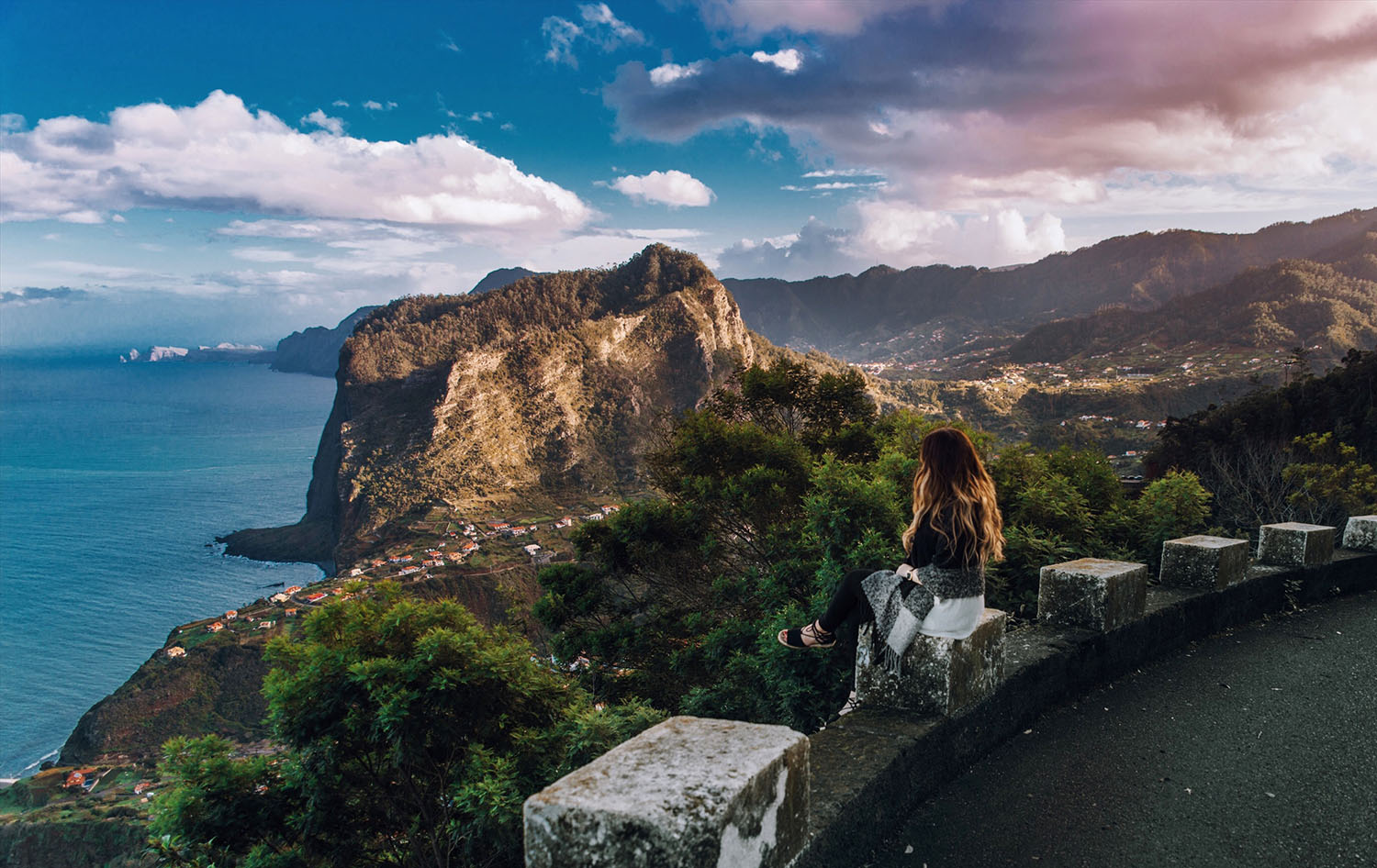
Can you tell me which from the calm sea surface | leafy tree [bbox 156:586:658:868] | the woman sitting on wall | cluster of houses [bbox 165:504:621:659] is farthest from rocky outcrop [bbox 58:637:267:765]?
the woman sitting on wall

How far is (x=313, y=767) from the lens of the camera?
695cm

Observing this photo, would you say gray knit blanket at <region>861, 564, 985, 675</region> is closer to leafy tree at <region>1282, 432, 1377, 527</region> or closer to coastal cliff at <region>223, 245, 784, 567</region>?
leafy tree at <region>1282, 432, 1377, 527</region>

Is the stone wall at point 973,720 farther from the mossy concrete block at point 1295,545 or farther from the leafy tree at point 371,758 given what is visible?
the leafy tree at point 371,758

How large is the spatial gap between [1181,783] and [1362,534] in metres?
6.29

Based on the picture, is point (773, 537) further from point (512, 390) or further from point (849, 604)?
point (512, 390)

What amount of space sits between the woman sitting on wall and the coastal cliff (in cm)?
8149

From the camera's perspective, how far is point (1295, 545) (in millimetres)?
6820

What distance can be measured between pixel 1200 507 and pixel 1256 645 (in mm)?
2750

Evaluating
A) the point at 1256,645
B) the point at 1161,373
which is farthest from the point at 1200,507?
the point at 1161,373

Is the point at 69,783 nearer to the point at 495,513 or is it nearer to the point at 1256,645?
the point at 495,513

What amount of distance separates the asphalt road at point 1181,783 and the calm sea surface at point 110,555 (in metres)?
66.8

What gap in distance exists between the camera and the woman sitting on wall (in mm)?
3408

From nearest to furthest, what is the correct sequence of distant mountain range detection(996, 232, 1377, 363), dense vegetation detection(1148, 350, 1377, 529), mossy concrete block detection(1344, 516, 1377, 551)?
mossy concrete block detection(1344, 516, 1377, 551)
dense vegetation detection(1148, 350, 1377, 529)
distant mountain range detection(996, 232, 1377, 363)

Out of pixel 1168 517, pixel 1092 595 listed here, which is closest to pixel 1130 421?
pixel 1168 517
